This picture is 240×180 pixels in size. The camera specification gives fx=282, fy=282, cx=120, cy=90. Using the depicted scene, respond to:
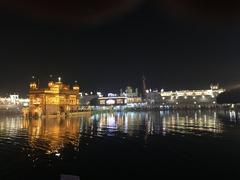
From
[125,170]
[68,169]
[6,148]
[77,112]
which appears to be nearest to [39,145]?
[6,148]

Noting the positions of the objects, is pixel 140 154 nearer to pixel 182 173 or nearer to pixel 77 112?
pixel 182 173

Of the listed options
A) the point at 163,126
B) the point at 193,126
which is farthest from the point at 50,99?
the point at 193,126

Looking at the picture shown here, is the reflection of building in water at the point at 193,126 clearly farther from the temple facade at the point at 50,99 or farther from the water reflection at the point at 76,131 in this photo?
the temple facade at the point at 50,99

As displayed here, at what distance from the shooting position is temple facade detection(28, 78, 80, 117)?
113500 millimetres

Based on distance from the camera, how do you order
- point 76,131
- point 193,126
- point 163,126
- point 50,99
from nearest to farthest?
1. point 76,131
2. point 193,126
3. point 163,126
4. point 50,99

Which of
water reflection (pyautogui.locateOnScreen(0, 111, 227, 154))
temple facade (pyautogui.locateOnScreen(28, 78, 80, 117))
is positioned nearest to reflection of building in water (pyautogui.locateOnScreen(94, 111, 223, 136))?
water reflection (pyautogui.locateOnScreen(0, 111, 227, 154))

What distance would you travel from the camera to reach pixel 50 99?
385ft

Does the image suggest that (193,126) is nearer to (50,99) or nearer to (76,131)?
(76,131)

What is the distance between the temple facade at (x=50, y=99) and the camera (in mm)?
113500

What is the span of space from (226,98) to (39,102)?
8226 cm

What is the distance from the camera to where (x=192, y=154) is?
25.4 metres

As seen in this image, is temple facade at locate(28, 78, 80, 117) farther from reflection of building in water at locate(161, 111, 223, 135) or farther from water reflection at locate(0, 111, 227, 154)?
Answer: reflection of building in water at locate(161, 111, 223, 135)

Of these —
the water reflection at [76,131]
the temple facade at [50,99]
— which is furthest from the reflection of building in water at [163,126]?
the temple facade at [50,99]

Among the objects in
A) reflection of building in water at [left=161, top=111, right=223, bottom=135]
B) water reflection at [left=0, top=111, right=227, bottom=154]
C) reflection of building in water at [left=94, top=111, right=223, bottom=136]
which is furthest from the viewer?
reflection of building in water at [left=94, top=111, right=223, bottom=136]
